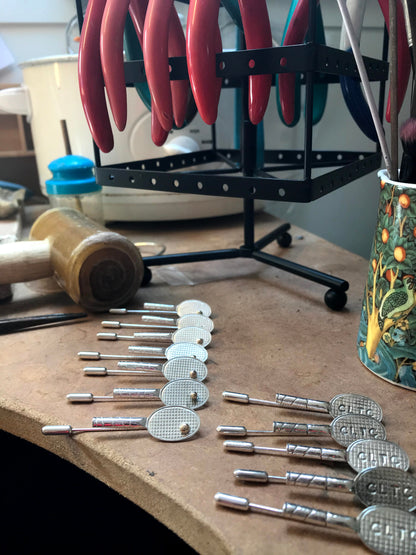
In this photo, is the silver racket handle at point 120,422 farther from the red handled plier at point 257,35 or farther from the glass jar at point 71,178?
the glass jar at point 71,178

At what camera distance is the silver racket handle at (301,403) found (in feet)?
1.17

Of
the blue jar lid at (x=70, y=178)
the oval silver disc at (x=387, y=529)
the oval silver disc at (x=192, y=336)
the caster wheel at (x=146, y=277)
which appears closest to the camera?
the oval silver disc at (x=387, y=529)

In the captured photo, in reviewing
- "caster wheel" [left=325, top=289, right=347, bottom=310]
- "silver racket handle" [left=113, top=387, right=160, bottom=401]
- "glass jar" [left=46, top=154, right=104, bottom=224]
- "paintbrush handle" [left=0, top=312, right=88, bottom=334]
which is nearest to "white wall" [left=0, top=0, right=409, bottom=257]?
"glass jar" [left=46, top=154, right=104, bottom=224]

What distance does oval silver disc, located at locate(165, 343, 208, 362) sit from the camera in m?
0.44

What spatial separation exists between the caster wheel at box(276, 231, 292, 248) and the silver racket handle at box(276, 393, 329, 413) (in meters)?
0.46

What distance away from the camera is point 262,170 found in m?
0.69

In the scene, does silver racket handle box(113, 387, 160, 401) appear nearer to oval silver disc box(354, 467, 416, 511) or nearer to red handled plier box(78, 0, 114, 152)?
oval silver disc box(354, 467, 416, 511)

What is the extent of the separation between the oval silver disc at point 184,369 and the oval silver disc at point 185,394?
0.02 meters

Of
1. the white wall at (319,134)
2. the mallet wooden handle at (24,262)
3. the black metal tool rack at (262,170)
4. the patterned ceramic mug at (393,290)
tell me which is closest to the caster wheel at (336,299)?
the black metal tool rack at (262,170)

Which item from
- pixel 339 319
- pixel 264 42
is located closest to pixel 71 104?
pixel 264 42

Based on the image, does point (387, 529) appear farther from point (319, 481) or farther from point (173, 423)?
point (173, 423)

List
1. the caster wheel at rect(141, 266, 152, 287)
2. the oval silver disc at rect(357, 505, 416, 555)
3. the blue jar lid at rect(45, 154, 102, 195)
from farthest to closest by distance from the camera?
the blue jar lid at rect(45, 154, 102, 195) < the caster wheel at rect(141, 266, 152, 287) < the oval silver disc at rect(357, 505, 416, 555)

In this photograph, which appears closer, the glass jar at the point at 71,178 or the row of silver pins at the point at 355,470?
the row of silver pins at the point at 355,470

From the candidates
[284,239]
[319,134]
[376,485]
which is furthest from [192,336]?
[319,134]
